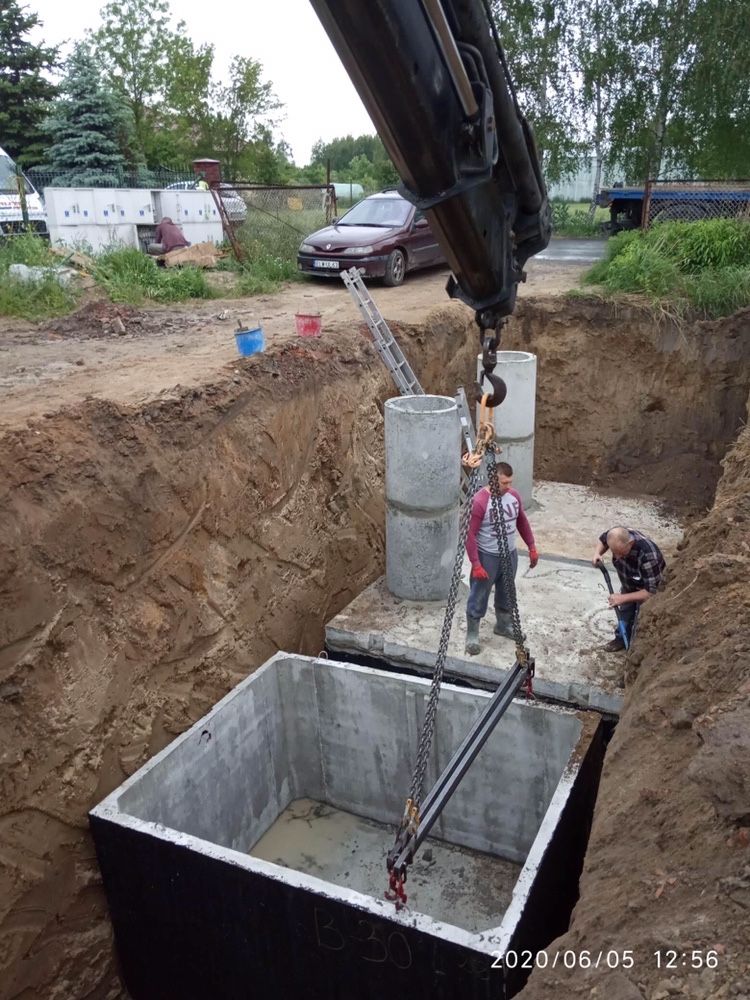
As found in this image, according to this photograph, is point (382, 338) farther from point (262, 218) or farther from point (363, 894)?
point (262, 218)

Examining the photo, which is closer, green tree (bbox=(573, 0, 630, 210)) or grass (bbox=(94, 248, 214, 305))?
grass (bbox=(94, 248, 214, 305))

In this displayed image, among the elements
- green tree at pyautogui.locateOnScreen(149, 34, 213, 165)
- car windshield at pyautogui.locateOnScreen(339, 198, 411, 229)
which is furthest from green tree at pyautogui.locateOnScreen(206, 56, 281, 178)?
car windshield at pyautogui.locateOnScreen(339, 198, 411, 229)

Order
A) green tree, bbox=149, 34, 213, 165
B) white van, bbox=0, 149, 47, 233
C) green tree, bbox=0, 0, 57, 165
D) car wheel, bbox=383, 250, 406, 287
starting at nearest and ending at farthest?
car wheel, bbox=383, 250, 406, 287
white van, bbox=0, 149, 47, 233
green tree, bbox=0, 0, 57, 165
green tree, bbox=149, 34, 213, 165

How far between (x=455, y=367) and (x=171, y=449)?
18.8 feet

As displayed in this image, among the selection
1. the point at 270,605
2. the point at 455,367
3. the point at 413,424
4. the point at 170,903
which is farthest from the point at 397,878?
the point at 455,367

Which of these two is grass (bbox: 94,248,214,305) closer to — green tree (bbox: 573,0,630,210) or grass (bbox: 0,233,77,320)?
grass (bbox: 0,233,77,320)

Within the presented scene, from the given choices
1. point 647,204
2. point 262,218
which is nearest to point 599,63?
point 647,204

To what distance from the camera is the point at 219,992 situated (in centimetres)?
533

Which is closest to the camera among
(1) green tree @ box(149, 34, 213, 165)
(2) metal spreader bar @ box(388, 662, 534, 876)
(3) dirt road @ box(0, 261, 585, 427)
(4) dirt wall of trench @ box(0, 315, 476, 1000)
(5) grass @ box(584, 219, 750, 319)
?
(2) metal spreader bar @ box(388, 662, 534, 876)

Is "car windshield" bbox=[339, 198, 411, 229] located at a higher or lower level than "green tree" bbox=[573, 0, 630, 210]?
lower

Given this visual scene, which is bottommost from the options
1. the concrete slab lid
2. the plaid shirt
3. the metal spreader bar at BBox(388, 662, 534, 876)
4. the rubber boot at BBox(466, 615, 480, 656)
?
the concrete slab lid

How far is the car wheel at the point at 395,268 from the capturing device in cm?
1292

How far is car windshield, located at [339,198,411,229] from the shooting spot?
1338 cm

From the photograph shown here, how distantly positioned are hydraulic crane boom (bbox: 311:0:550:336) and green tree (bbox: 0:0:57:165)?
26.3 metres
